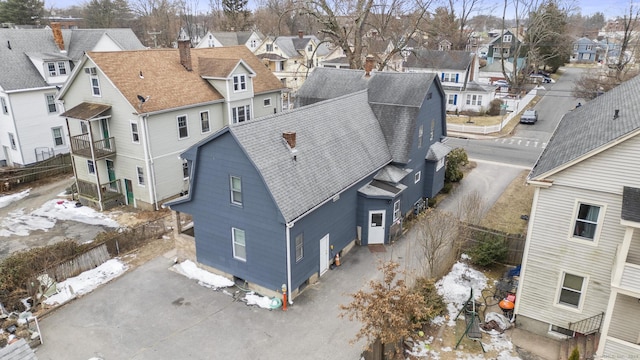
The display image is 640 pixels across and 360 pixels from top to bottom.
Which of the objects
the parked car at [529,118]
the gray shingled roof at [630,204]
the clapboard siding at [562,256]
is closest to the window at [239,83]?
the clapboard siding at [562,256]

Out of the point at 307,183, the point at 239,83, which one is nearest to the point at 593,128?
the point at 307,183

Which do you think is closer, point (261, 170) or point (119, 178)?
point (261, 170)

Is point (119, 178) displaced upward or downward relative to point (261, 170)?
downward

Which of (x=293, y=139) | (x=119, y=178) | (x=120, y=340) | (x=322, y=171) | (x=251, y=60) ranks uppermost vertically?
(x=251, y=60)

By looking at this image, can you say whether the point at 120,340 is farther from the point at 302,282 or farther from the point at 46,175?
the point at 46,175

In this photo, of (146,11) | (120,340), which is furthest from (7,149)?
(146,11)

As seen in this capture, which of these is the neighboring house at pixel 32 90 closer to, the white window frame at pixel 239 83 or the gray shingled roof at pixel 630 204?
the white window frame at pixel 239 83
